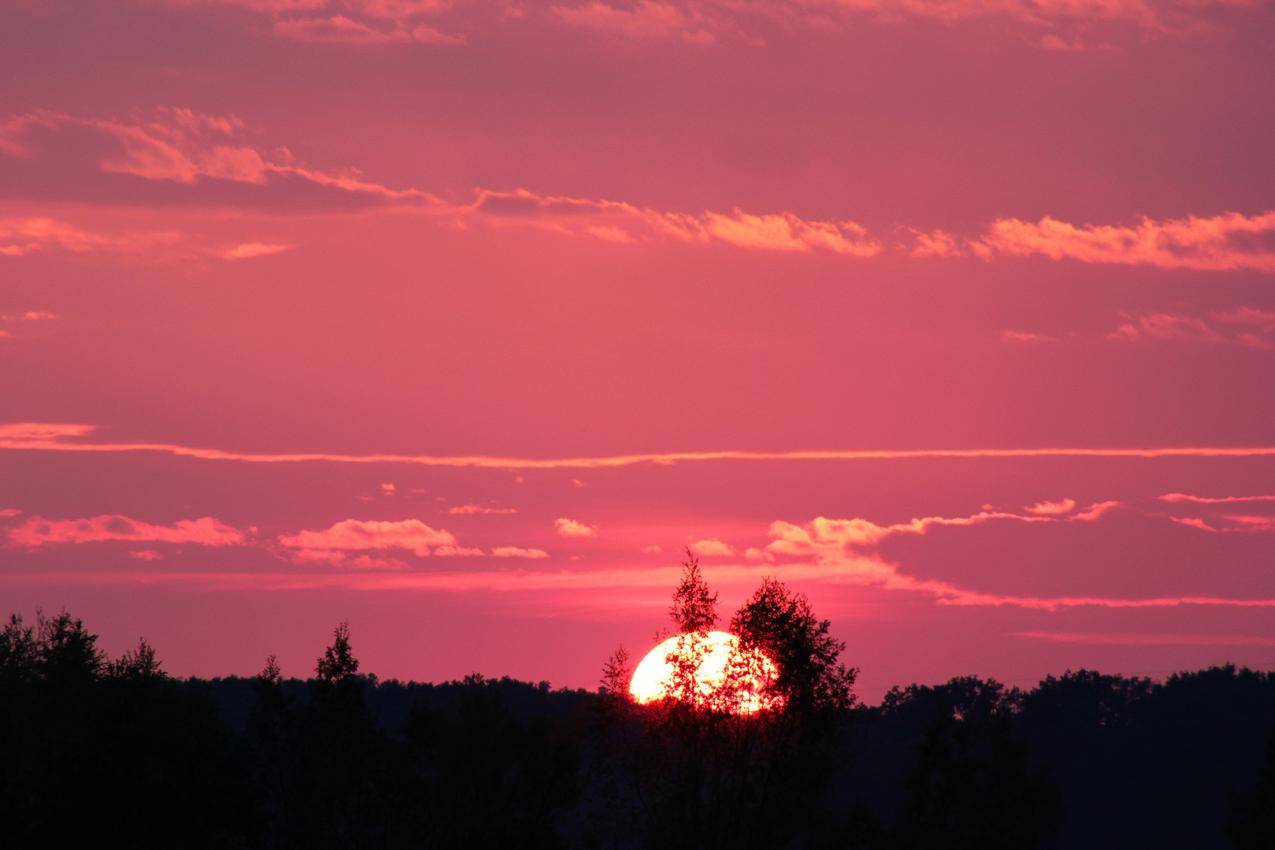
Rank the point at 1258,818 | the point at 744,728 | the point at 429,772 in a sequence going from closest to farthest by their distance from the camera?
1. the point at 744,728
2. the point at 1258,818
3. the point at 429,772

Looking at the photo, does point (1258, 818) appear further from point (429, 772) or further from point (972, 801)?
point (429, 772)

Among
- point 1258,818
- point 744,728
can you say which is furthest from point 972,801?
point 744,728

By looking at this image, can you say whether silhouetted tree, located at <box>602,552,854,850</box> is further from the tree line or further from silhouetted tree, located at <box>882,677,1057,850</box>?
silhouetted tree, located at <box>882,677,1057,850</box>

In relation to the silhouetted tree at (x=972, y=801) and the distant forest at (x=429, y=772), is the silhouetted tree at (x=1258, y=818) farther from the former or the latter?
the silhouetted tree at (x=972, y=801)

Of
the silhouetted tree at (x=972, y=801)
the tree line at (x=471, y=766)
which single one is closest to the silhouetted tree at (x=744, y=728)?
the tree line at (x=471, y=766)

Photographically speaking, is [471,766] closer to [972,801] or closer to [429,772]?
[429,772]

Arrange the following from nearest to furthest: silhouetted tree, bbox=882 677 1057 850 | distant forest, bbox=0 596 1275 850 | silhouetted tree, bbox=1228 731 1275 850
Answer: distant forest, bbox=0 596 1275 850, silhouetted tree, bbox=1228 731 1275 850, silhouetted tree, bbox=882 677 1057 850

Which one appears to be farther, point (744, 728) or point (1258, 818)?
point (1258, 818)

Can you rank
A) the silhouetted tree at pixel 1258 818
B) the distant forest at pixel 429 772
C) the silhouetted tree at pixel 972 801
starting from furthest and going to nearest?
the silhouetted tree at pixel 972 801, the silhouetted tree at pixel 1258 818, the distant forest at pixel 429 772

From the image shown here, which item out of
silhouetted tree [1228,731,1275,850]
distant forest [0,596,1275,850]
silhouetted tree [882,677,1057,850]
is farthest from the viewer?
silhouetted tree [882,677,1057,850]

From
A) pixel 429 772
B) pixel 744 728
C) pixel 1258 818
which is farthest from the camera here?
pixel 429 772

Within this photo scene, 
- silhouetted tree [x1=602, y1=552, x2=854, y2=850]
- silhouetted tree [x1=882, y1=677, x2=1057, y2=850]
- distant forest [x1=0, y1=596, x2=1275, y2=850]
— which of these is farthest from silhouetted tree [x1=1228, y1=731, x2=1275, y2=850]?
silhouetted tree [x1=602, y1=552, x2=854, y2=850]

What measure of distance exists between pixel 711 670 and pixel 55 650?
4256 centimetres

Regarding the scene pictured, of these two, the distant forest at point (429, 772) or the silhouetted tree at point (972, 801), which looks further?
the silhouetted tree at point (972, 801)
